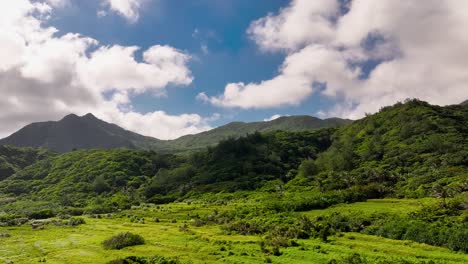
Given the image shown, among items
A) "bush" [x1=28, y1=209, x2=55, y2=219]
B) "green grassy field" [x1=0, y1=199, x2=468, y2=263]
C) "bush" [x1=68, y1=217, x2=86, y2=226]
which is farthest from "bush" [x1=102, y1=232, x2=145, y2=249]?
"bush" [x1=28, y1=209, x2=55, y2=219]

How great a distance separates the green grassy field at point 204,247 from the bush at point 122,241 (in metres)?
2.24

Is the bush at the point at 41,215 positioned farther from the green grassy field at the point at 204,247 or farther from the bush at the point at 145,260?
the bush at the point at 145,260

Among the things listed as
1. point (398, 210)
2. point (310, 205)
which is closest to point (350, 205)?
point (310, 205)

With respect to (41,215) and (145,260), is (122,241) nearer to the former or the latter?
(145,260)

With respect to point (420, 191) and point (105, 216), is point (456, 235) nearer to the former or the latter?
point (420, 191)

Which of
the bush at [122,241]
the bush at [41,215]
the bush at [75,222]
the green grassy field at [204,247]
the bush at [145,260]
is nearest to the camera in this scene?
the green grassy field at [204,247]

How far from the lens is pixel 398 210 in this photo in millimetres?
128875

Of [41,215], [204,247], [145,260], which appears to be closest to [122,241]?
[145,260]

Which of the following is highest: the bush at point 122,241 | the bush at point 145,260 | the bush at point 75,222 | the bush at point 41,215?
the bush at point 41,215

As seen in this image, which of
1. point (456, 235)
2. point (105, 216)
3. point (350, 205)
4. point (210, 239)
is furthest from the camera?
point (105, 216)

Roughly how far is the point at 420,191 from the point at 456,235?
241 ft

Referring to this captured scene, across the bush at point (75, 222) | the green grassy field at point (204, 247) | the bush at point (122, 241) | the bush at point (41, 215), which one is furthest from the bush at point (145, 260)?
the bush at point (41, 215)

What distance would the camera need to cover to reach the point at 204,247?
97812 millimetres

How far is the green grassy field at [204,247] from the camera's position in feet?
272
